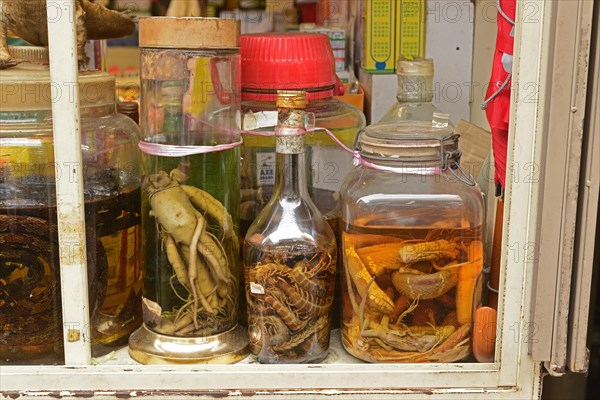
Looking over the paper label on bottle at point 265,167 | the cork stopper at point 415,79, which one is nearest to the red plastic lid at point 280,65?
the paper label on bottle at point 265,167

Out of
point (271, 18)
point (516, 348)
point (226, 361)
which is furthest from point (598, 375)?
point (271, 18)

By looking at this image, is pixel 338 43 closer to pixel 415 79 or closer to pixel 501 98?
pixel 415 79

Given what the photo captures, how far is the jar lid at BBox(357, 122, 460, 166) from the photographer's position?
968 mm

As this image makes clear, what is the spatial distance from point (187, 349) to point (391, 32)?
31.0 inches

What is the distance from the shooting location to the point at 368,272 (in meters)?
0.97

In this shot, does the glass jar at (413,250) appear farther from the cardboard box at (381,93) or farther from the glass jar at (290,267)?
the cardboard box at (381,93)

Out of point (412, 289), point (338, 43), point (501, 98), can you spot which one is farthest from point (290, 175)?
point (338, 43)

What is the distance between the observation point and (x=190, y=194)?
0.97 m

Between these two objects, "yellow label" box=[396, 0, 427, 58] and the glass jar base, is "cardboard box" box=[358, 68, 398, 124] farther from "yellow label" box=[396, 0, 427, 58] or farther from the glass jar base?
the glass jar base

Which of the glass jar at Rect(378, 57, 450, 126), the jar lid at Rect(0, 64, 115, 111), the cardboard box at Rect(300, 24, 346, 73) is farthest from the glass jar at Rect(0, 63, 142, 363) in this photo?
the cardboard box at Rect(300, 24, 346, 73)

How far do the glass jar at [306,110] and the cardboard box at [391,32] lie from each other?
340 millimetres

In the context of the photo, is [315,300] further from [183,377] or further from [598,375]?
[598,375]

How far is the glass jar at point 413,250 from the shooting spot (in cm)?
97

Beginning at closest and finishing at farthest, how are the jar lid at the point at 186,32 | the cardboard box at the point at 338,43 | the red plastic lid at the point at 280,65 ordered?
the jar lid at the point at 186,32, the red plastic lid at the point at 280,65, the cardboard box at the point at 338,43
